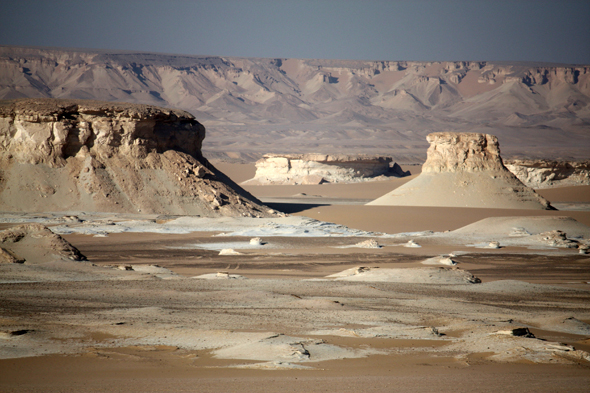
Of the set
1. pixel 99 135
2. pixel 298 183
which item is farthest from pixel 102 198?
pixel 298 183

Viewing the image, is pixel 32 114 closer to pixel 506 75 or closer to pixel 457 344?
pixel 457 344

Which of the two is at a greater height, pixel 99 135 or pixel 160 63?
pixel 160 63

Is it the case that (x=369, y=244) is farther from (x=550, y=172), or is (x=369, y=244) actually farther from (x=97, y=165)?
(x=550, y=172)

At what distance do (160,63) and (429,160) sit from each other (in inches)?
5091

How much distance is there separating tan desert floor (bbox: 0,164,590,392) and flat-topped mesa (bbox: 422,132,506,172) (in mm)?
14418

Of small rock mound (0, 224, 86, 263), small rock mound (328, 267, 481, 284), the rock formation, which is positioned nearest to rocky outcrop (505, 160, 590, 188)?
the rock formation

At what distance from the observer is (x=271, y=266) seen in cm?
1203

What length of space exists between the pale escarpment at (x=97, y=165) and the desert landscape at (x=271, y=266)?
2.4 inches

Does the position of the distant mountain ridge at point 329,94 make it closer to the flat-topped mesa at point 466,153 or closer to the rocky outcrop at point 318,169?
the rocky outcrop at point 318,169

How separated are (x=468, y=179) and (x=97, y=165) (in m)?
16.4

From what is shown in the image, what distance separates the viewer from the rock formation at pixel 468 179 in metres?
25.0

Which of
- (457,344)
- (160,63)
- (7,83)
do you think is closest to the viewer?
(457,344)

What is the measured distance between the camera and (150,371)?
15.1ft

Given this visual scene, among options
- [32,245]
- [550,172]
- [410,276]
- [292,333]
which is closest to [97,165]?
[32,245]
